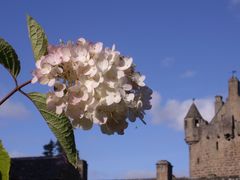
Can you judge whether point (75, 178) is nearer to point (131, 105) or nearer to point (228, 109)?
point (228, 109)

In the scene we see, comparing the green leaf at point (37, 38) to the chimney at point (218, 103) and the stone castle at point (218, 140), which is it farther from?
the chimney at point (218, 103)

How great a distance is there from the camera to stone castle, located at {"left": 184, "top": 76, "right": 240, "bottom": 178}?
204 ft

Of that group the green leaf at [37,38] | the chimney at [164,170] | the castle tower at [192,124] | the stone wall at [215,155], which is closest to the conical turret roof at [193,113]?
the castle tower at [192,124]

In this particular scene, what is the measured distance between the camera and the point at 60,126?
9.73ft

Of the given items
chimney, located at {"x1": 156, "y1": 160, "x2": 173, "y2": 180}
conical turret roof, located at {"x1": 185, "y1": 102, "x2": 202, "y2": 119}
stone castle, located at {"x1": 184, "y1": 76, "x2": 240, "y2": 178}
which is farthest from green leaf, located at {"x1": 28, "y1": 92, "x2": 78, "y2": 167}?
conical turret roof, located at {"x1": 185, "y1": 102, "x2": 202, "y2": 119}

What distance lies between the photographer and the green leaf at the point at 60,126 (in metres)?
2.94

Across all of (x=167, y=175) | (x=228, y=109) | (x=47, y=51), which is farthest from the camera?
(x=228, y=109)

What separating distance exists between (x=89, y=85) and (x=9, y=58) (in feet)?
1.48

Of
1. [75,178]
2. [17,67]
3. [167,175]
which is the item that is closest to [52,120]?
[17,67]

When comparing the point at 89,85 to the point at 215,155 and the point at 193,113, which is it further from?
the point at 193,113

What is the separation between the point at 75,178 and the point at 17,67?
35.3 metres

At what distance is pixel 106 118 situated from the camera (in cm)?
277

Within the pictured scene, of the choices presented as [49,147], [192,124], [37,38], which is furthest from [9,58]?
[49,147]

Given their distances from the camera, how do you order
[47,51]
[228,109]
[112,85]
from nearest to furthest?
[112,85] → [47,51] → [228,109]
